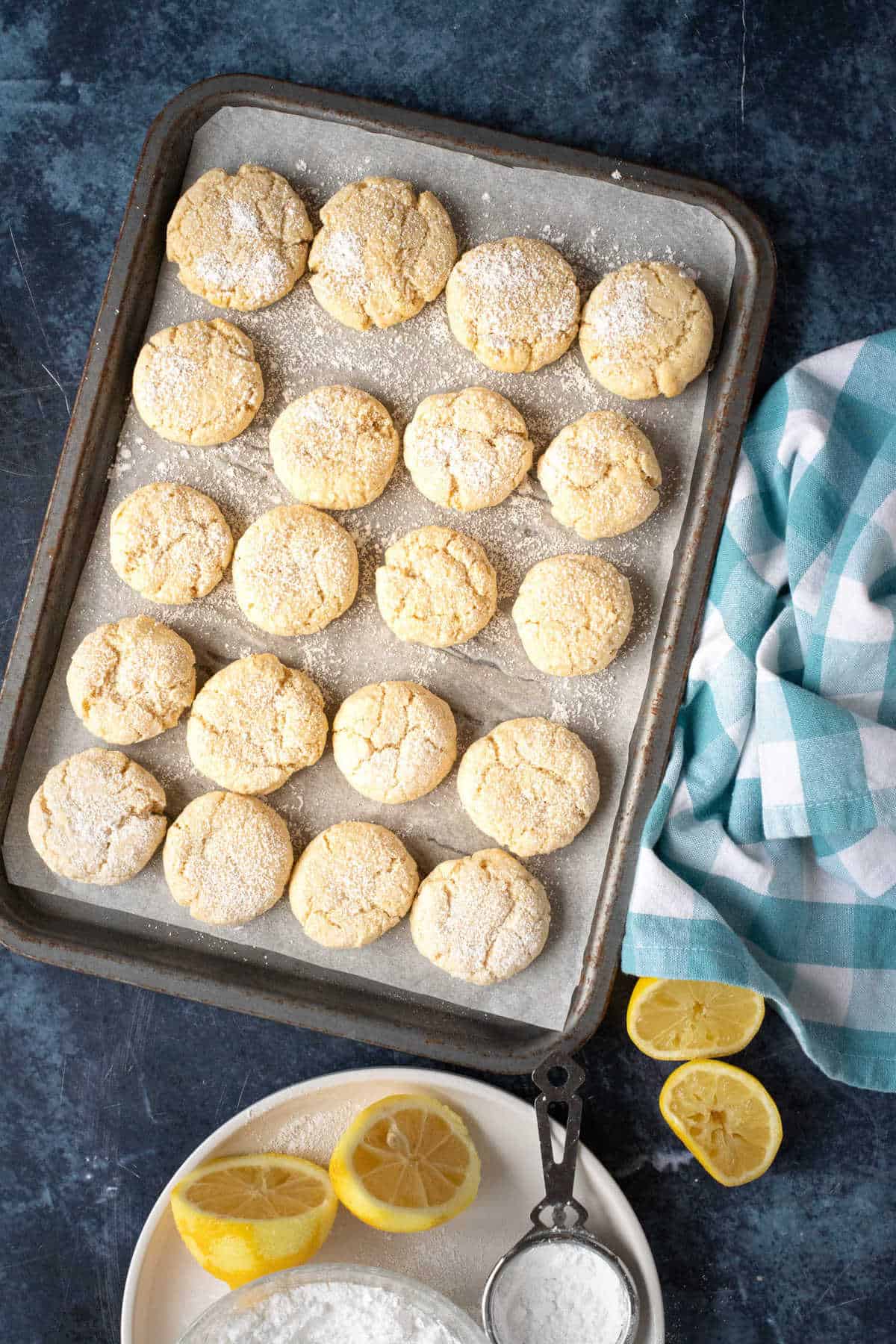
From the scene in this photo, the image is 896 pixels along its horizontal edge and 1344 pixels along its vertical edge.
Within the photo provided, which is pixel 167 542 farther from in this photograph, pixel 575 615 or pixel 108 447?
pixel 575 615

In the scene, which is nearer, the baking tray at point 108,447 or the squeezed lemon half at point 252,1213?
the squeezed lemon half at point 252,1213

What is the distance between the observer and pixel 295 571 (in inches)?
74.5

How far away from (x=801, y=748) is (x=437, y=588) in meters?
0.72

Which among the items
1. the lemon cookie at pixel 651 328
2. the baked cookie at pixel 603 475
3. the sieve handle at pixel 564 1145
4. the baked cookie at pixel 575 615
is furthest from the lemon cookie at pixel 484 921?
the lemon cookie at pixel 651 328

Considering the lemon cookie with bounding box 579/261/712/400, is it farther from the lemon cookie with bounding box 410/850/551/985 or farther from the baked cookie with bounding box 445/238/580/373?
the lemon cookie with bounding box 410/850/551/985

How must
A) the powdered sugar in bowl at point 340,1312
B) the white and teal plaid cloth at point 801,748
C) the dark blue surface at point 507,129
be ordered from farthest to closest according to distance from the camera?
the dark blue surface at point 507,129 → the white and teal plaid cloth at point 801,748 → the powdered sugar in bowl at point 340,1312

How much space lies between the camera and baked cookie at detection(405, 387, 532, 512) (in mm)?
1878

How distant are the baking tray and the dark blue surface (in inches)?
4.7

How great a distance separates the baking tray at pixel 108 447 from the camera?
1878mm

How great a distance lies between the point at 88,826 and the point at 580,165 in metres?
1.53

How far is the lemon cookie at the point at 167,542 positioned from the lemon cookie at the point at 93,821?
34 cm

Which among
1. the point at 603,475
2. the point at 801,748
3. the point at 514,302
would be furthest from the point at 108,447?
the point at 801,748

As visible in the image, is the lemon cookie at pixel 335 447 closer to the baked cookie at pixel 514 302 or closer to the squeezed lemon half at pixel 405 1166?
the baked cookie at pixel 514 302

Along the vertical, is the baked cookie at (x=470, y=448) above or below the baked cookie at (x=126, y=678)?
above
